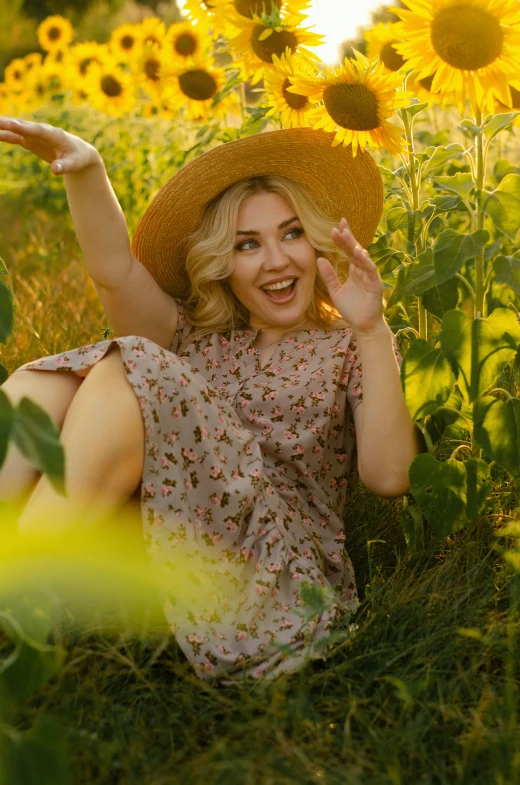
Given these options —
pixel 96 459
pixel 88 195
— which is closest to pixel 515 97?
pixel 88 195

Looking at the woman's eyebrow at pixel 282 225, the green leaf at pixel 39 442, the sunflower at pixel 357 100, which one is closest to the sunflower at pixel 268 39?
the sunflower at pixel 357 100

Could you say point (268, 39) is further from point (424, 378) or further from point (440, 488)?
point (440, 488)

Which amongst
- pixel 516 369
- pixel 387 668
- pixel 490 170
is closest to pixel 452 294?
pixel 516 369

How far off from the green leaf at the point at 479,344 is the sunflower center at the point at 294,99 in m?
0.95

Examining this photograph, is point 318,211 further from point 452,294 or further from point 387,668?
point 387,668

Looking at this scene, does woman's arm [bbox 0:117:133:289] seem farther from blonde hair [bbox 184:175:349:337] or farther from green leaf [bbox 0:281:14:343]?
green leaf [bbox 0:281:14:343]

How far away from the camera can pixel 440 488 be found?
2.06 m

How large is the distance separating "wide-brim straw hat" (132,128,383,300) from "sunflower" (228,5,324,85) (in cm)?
26

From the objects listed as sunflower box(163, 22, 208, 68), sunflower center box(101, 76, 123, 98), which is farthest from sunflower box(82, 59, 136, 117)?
sunflower box(163, 22, 208, 68)

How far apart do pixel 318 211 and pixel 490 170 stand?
→ 2.30m

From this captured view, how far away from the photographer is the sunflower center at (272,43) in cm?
266

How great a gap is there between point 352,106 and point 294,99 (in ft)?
A: 1.34

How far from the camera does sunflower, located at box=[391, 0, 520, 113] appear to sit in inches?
76.5

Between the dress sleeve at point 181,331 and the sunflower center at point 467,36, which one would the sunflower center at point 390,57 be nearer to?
the sunflower center at point 467,36
